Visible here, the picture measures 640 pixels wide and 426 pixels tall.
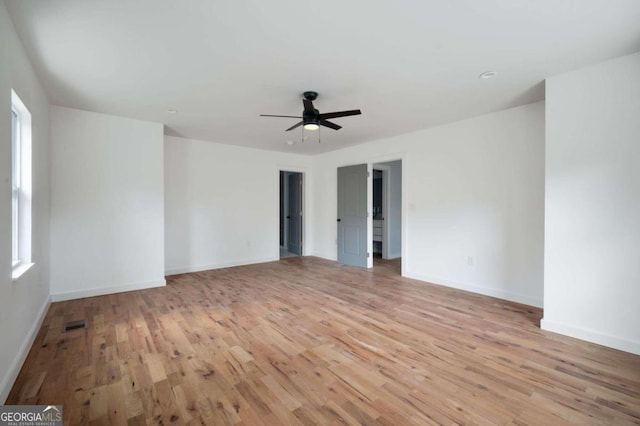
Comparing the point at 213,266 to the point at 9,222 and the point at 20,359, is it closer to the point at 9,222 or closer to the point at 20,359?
the point at 20,359

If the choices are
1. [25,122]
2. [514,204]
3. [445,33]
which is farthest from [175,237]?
[514,204]

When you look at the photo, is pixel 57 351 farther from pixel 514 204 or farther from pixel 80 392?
pixel 514 204

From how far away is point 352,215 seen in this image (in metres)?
6.09

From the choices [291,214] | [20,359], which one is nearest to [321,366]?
[20,359]

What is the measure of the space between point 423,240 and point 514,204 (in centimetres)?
146

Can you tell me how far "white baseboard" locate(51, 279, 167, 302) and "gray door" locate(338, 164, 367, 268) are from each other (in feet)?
11.6

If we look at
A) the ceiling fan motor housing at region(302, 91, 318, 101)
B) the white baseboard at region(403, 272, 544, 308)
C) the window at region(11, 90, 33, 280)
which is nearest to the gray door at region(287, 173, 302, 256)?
the white baseboard at region(403, 272, 544, 308)

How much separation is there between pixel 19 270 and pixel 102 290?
73.3 inches

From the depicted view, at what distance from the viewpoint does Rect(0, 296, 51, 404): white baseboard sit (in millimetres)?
1841

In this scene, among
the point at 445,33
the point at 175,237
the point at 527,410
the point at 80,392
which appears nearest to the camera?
the point at 527,410

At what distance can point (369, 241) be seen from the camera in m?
5.79

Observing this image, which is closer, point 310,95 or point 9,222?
point 9,222

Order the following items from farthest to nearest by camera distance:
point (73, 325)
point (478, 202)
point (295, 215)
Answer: point (295, 215)
point (478, 202)
point (73, 325)

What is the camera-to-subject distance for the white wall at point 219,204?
530cm
